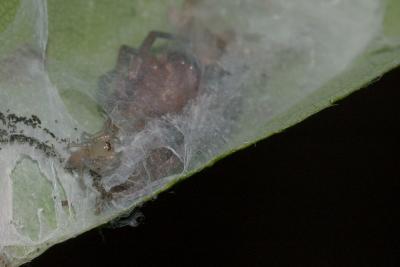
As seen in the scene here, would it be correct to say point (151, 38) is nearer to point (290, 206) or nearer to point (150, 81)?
point (150, 81)

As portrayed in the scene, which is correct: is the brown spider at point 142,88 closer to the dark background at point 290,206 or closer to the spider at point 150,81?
the spider at point 150,81

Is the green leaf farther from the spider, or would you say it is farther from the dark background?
the dark background

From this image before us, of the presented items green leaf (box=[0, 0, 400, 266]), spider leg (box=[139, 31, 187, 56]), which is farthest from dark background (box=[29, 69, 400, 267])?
spider leg (box=[139, 31, 187, 56])

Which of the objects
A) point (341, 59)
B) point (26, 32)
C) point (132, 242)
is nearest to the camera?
point (341, 59)

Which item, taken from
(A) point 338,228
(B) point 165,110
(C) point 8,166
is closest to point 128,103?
(B) point 165,110

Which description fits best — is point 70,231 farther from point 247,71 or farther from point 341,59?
point 341,59

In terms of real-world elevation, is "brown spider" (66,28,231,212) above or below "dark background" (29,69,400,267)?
above
